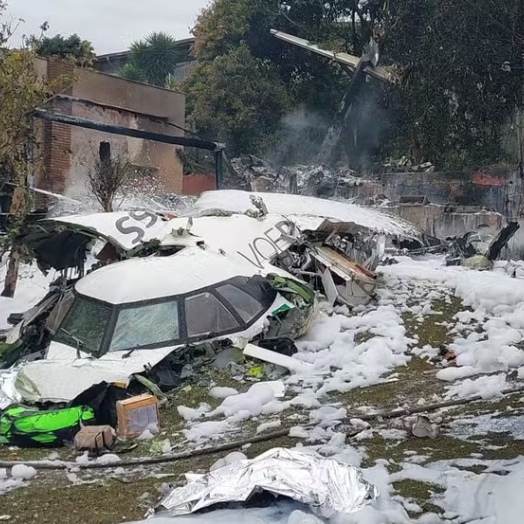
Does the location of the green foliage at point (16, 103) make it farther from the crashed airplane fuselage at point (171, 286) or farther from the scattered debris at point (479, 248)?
the scattered debris at point (479, 248)

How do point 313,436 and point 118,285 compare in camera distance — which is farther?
point 118,285

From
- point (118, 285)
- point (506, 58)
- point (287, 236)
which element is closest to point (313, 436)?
point (118, 285)

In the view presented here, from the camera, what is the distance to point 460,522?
165 inches

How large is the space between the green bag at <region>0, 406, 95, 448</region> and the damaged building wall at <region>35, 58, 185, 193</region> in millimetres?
12874

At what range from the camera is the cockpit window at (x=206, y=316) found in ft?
27.6

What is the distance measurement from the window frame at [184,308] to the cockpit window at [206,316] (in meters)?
0.04

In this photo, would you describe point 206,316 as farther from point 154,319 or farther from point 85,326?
point 85,326

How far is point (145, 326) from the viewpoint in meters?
8.24

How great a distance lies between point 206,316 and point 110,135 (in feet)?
48.1

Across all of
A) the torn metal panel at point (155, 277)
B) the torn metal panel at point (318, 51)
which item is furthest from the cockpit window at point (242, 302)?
the torn metal panel at point (318, 51)

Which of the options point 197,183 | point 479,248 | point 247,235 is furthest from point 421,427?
point 197,183

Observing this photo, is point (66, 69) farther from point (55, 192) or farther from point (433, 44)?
point (433, 44)

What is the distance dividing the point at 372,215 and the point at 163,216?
443 centimetres

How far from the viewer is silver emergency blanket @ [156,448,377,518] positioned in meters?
4.29
